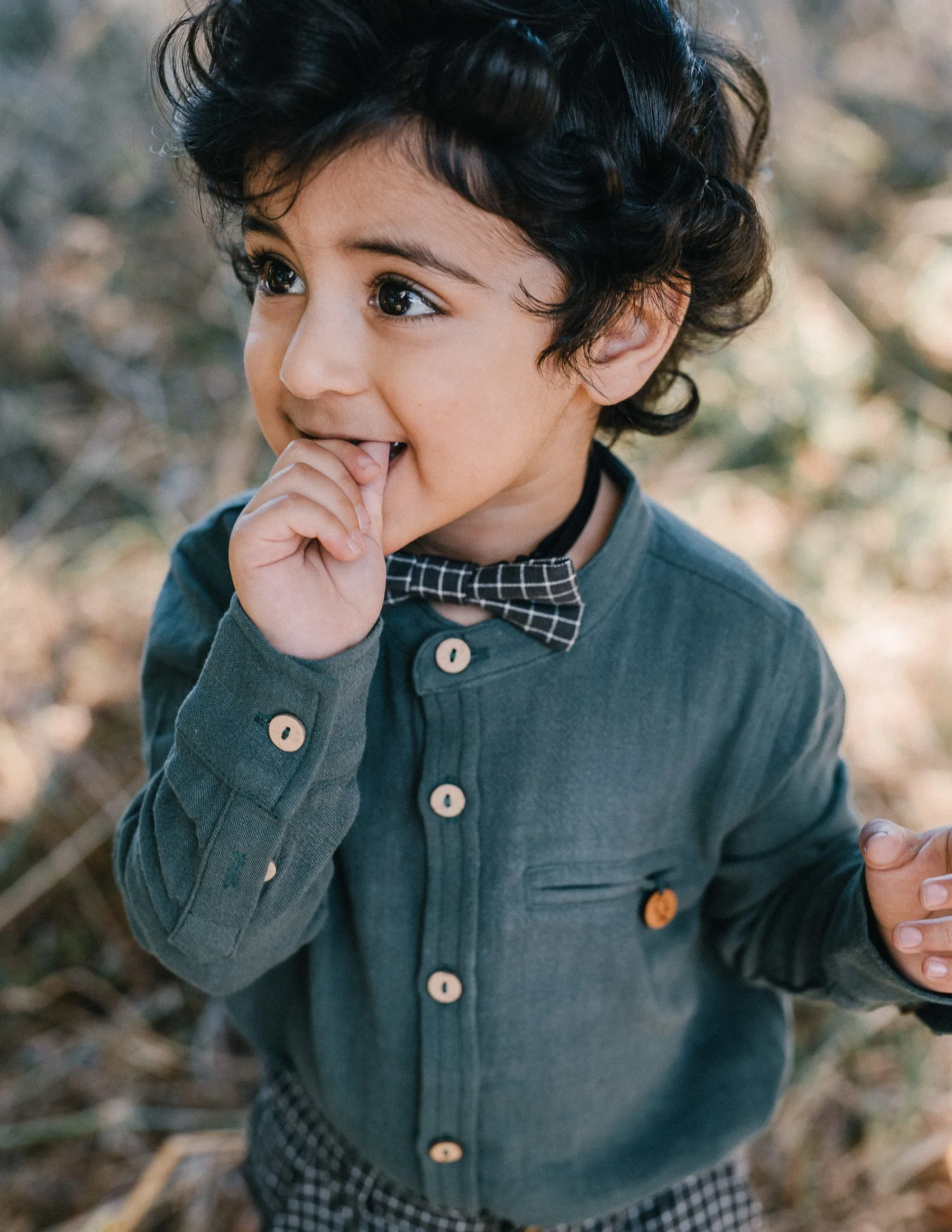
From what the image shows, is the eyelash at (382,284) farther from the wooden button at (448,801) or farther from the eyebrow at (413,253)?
the wooden button at (448,801)

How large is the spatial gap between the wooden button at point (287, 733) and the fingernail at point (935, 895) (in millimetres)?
567

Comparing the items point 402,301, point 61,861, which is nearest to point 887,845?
point 402,301

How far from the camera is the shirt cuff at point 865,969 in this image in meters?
1.08

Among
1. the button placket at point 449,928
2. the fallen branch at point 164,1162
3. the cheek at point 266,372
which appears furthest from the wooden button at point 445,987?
the fallen branch at point 164,1162

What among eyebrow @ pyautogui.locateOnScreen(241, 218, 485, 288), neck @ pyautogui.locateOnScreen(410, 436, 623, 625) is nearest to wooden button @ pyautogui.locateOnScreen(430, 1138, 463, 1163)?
neck @ pyautogui.locateOnScreen(410, 436, 623, 625)

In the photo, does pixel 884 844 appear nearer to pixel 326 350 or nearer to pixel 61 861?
pixel 326 350

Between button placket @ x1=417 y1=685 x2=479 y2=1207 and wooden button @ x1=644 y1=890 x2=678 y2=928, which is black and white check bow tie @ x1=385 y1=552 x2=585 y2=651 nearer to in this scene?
button placket @ x1=417 y1=685 x2=479 y2=1207

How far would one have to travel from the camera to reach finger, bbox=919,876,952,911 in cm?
97

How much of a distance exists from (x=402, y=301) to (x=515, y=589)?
307 mm

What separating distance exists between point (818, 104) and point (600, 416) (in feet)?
12.9

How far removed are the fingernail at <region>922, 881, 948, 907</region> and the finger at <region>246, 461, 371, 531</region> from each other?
596mm

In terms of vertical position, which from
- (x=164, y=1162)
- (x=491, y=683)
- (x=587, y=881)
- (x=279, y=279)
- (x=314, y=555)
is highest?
(x=279, y=279)

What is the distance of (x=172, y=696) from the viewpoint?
1185 millimetres

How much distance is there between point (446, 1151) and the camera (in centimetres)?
A: 119
